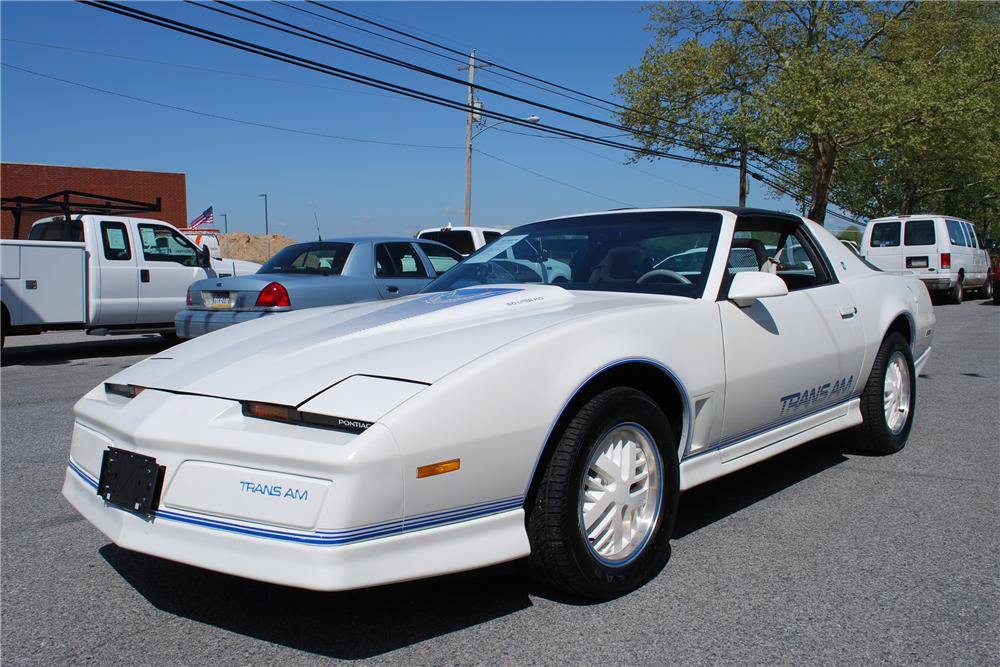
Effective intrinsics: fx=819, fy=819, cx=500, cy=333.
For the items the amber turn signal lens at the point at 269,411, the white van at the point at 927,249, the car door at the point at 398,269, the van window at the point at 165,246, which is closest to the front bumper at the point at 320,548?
the amber turn signal lens at the point at 269,411

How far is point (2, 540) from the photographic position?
11.3ft

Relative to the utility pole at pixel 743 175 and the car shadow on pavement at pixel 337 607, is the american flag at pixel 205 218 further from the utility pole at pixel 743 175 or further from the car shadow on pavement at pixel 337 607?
the car shadow on pavement at pixel 337 607

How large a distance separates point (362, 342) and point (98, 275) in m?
9.25

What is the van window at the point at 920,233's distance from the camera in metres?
19.5

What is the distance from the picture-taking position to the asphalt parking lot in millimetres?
2473

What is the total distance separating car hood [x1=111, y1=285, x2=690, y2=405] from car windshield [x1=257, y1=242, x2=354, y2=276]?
5.71 metres

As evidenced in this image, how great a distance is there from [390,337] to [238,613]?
1.05 m

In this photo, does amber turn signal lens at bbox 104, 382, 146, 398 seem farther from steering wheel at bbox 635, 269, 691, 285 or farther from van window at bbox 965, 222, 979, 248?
van window at bbox 965, 222, 979, 248

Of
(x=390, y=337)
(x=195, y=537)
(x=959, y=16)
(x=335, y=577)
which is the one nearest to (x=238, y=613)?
(x=195, y=537)

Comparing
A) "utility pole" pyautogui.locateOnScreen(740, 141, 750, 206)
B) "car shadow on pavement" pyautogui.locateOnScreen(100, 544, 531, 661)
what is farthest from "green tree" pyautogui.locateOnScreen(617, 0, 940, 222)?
"car shadow on pavement" pyautogui.locateOnScreen(100, 544, 531, 661)

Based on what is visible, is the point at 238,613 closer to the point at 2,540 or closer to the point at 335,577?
the point at 335,577

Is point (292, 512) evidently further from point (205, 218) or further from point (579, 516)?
point (205, 218)

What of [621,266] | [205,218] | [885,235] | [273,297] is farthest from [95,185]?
[621,266]

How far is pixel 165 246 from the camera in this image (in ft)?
38.2
